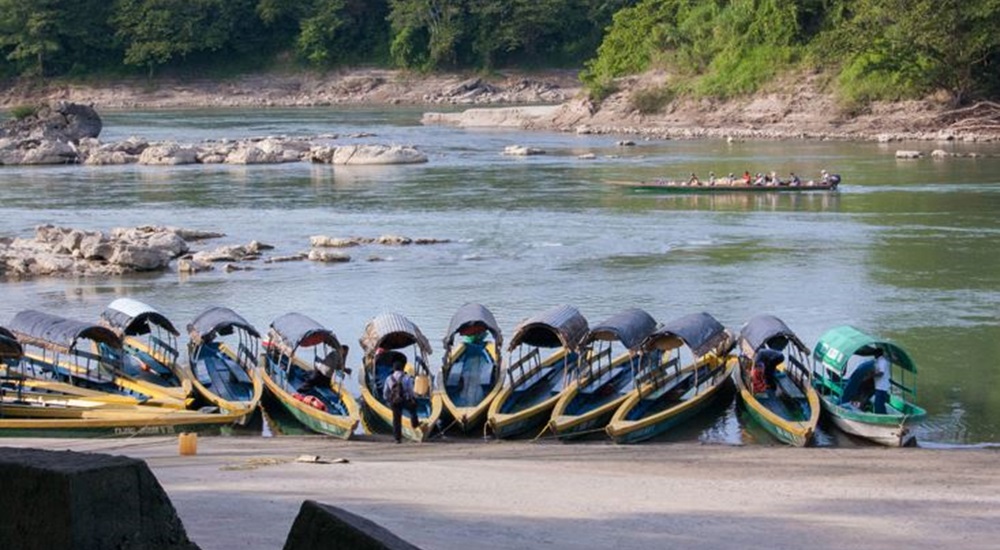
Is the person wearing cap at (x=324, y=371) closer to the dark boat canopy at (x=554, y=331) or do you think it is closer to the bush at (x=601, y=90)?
the dark boat canopy at (x=554, y=331)

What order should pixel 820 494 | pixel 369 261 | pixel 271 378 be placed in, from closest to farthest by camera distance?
pixel 820 494 < pixel 271 378 < pixel 369 261

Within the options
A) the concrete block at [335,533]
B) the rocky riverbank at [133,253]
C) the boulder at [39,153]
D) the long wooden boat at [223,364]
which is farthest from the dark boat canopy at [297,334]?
the boulder at [39,153]

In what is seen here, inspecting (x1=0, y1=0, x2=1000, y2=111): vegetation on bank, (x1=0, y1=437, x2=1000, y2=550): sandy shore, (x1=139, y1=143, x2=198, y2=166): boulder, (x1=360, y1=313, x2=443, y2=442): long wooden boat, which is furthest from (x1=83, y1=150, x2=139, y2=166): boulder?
(x1=0, y1=437, x2=1000, y2=550): sandy shore

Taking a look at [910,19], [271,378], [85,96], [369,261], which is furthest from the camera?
[85,96]

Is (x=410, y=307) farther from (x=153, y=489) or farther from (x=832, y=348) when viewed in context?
(x=153, y=489)

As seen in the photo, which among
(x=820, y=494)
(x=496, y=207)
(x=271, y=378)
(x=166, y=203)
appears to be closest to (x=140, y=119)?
(x=166, y=203)

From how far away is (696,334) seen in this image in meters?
22.4

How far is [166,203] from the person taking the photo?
50.5 metres

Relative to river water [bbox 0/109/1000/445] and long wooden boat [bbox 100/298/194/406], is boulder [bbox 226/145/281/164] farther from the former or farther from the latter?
long wooden boat [bbox 100/298/194/406]

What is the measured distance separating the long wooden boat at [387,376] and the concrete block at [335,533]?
13494 millimetres

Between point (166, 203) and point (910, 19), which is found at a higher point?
point (910, 19)

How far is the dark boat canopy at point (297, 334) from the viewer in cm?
2323

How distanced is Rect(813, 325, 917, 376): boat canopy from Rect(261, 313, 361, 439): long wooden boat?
6.86 meters

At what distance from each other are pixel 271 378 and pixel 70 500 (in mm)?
16382
